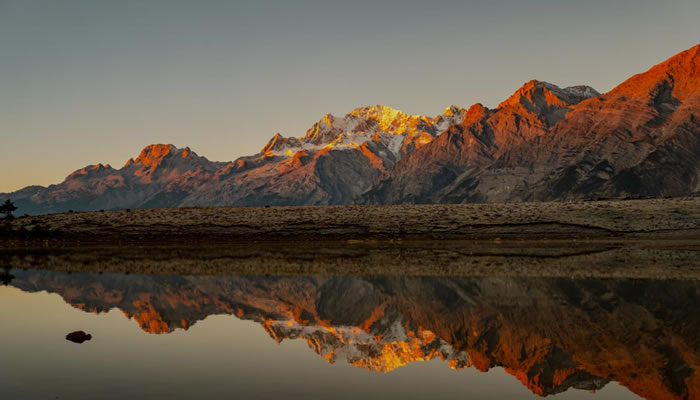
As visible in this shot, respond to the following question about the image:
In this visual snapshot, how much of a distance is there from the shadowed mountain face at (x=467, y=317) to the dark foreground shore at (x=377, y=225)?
4719cm

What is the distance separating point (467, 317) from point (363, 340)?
599 cm

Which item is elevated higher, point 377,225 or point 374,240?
point 377,225

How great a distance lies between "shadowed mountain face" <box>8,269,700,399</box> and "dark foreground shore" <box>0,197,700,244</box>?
47187mm

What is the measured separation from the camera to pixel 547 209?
10375 centimetres

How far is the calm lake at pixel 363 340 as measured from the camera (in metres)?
18.1

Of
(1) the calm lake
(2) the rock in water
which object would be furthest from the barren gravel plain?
(2) the rock in water

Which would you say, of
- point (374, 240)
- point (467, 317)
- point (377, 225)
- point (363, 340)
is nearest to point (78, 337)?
point (363, 340)

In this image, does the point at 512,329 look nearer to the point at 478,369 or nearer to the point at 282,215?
the point at 478,369

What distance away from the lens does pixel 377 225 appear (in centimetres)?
9800

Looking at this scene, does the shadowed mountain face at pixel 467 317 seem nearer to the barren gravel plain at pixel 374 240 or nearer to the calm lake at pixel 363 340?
the calm lake at pixel 363 340

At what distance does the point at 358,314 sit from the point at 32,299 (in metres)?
20.6

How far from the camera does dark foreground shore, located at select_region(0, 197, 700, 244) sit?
90688 mm

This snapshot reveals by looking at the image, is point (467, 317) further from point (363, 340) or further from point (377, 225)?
point (377, 225)

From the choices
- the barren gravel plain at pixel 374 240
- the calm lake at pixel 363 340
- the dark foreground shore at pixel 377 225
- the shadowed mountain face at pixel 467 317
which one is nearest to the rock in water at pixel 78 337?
the calm lake at pixel 363 340
